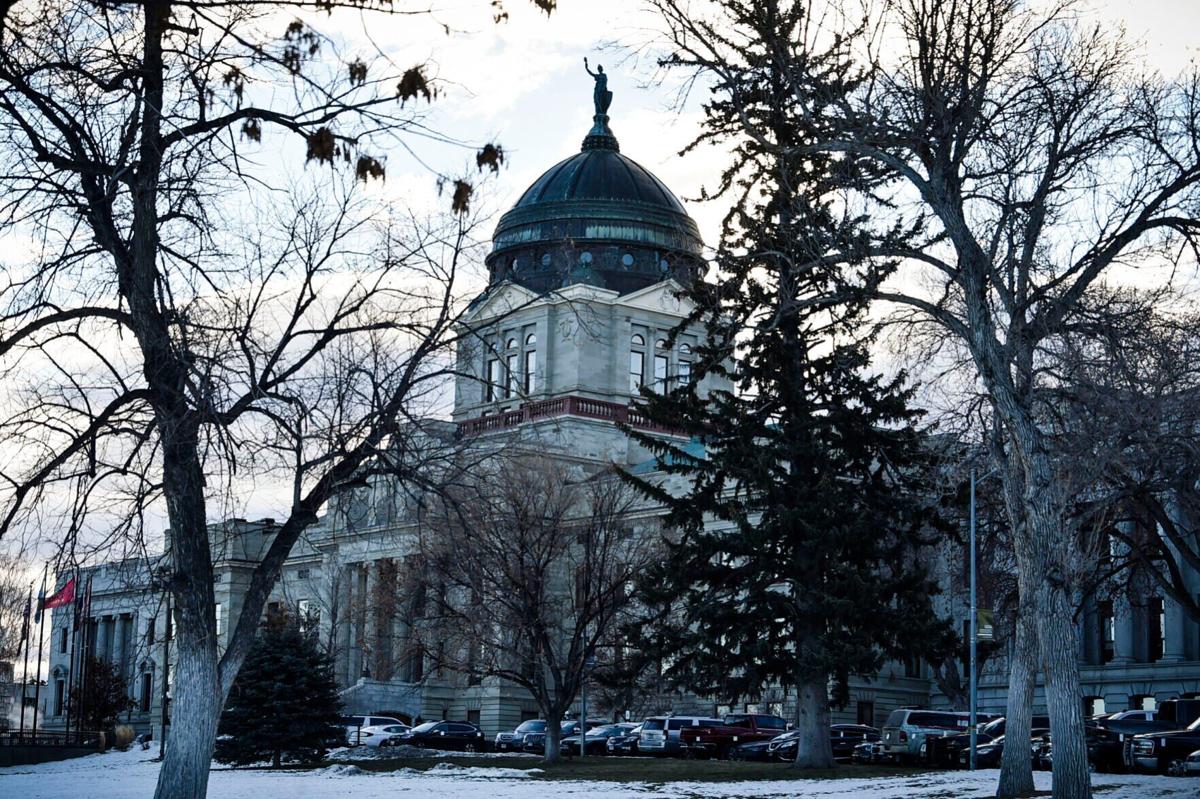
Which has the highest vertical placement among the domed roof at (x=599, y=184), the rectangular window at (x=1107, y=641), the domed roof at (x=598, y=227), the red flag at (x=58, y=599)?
the domed roof at (x=599, y=184)

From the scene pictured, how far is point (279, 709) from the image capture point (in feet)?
172

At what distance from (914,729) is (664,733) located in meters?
11.9

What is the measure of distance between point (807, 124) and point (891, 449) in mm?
18171

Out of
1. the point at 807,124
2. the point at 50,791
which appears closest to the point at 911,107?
the point at 807,124

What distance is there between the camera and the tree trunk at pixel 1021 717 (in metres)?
27.0

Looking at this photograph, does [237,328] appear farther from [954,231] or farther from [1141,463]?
[1141,463]

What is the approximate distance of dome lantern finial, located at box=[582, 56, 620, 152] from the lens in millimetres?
104562

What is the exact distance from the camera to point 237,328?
831 inches

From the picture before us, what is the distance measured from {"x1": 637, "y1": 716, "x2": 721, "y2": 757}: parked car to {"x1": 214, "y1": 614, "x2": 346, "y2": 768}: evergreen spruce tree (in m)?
10.5

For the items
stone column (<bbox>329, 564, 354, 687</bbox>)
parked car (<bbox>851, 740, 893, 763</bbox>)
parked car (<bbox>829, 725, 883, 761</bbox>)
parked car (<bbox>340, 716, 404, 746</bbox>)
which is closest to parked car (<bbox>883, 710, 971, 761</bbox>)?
parked car (<bbox>851, 740, 893, 763</bbox>)

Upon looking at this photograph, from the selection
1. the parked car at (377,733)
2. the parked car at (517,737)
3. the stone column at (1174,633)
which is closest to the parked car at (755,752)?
the parked car at (517,737)

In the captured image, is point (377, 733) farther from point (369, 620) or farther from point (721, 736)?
point (721, 736)

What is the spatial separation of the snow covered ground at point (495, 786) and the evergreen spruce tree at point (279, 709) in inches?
72.9

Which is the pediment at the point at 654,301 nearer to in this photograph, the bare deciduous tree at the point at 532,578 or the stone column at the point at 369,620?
the stone column at the point at 369,620
